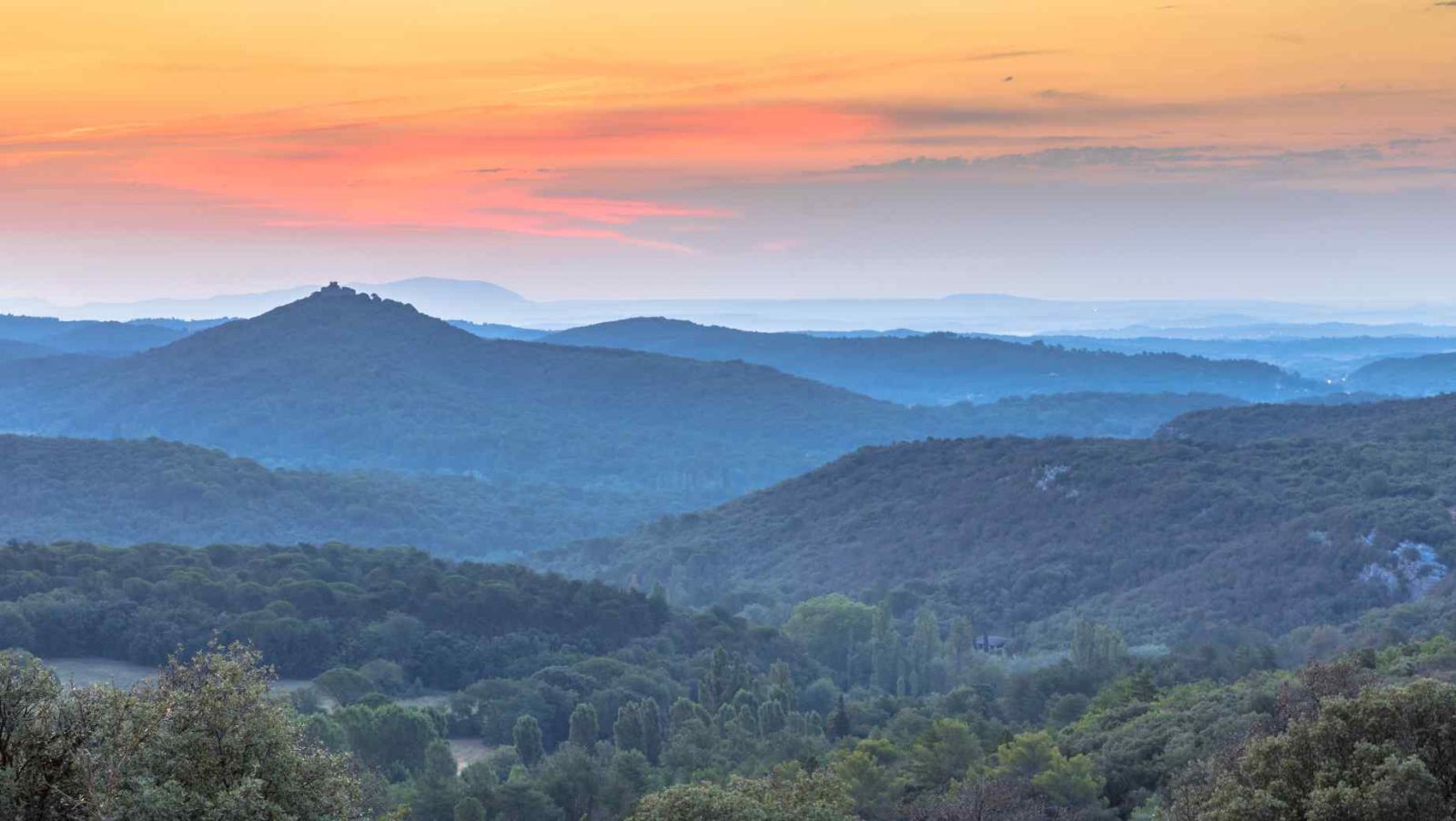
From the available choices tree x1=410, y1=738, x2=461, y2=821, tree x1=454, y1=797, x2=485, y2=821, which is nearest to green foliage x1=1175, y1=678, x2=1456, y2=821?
tree x1=454, y1=797, x2=485, y2=821

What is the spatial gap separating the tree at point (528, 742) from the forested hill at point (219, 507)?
319ft

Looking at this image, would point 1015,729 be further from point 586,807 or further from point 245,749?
point 245,749

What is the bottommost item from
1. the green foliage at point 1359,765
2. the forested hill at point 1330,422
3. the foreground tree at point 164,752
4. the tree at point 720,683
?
the tree at point 720,683

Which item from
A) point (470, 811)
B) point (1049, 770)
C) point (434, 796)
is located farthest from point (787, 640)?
point (1049, 770)

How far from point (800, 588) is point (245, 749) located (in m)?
101

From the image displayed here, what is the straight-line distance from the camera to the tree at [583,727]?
59.4 m

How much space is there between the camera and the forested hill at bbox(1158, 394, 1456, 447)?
123m

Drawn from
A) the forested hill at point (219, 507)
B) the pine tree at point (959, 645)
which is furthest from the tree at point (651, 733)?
the forested hill at point (219, 507)

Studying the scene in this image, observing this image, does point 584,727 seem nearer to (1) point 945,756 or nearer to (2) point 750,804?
(1) point 945,756

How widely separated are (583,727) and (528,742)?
2922 millimetres

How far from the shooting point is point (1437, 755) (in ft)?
70.7

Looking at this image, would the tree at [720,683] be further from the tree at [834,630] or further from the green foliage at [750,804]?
the green foliage at [750,804]

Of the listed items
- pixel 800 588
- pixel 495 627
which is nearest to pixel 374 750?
pixel 495 627

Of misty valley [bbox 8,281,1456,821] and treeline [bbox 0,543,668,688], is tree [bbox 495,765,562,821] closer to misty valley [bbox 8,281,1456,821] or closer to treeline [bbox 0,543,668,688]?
misty valley [bbox 8,281,1456,821]
